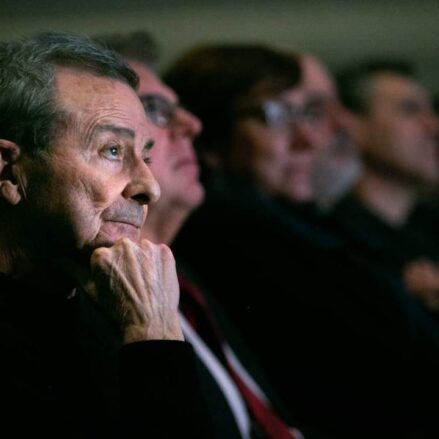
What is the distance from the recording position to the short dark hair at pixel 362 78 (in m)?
3.43

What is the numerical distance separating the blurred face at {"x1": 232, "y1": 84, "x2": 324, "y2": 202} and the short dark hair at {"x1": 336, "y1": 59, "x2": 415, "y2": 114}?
28.1 inches

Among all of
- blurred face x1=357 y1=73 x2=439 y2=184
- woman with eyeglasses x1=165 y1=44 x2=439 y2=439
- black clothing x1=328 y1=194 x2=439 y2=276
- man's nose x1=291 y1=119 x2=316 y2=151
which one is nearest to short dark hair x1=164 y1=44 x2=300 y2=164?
woman with eyeglasses x1=165 y1=44 x2=439 y2=439

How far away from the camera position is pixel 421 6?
13.1ft

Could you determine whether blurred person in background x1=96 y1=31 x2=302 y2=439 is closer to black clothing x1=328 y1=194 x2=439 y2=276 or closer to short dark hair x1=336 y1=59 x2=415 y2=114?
black clothing x1=328 y1=194 x2=439 y2=276

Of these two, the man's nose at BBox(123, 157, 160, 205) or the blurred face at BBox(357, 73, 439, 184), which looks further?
the blurred face at BBox(357, 73, 439, 184)

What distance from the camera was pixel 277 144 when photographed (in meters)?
2.60

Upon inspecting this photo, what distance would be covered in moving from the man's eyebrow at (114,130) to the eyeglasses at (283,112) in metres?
1.34

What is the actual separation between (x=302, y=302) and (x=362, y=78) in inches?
58.9

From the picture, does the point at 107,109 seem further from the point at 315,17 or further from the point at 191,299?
the point at 315,17

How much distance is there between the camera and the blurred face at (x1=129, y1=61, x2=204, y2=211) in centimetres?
180

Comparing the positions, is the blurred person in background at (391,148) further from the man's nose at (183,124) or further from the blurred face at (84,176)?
the blurred face at (84,176)

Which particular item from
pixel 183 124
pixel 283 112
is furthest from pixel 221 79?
pixel 183 124

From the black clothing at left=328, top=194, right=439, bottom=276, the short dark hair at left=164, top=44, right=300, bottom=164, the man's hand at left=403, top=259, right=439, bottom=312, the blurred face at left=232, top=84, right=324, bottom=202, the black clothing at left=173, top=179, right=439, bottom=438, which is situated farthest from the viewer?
the black clothing at left=328, top=194, right=439, bottom=276

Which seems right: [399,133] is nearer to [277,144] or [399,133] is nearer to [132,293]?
[277,144]
